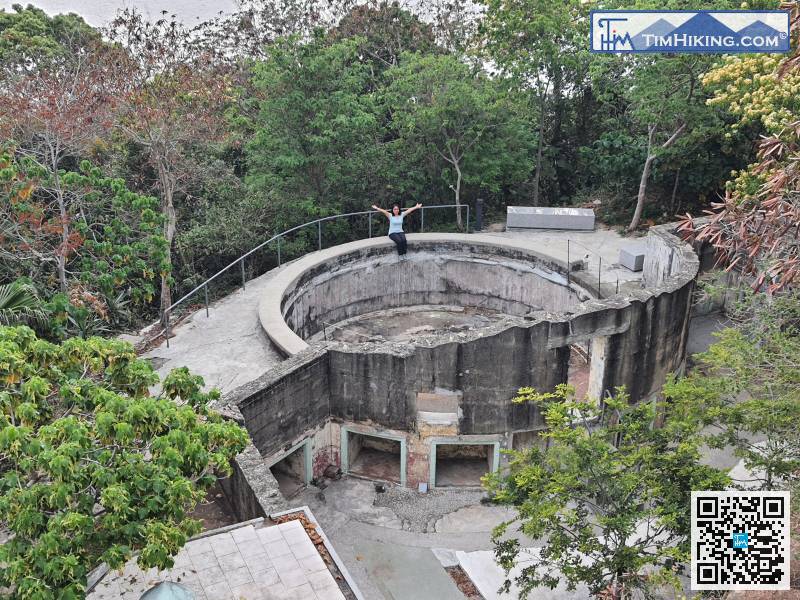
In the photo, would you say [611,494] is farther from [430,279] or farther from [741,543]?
[430,279]

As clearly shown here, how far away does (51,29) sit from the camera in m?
34.5

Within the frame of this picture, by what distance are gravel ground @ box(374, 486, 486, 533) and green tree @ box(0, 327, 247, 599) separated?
843 cm

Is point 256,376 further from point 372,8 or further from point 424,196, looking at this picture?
point 372,8

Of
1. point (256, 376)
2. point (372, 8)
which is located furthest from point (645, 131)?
point (256, 376)

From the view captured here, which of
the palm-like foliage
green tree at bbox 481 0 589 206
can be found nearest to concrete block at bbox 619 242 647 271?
green tree at bbox 481 0 589 206

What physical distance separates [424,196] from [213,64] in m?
10.7

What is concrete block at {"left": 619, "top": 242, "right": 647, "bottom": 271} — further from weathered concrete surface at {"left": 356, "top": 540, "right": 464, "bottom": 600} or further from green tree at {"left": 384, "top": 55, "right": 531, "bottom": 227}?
weathered concrete surface at {"left": 356, "top": 540, "right": 464, "bottom": 600}

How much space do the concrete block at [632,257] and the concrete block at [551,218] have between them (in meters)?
2.76

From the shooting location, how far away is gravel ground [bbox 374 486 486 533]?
17.6 metres

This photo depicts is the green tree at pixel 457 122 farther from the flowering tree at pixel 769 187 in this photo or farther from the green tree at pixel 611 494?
the green tree at pixel 611 494

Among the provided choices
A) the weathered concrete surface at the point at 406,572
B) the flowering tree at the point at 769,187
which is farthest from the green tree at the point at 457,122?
the weathered concrete surface at the point at 406,572

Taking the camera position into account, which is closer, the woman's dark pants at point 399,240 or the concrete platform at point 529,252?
the concrete platform at point 529,252

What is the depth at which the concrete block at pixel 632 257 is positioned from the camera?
23.9 m

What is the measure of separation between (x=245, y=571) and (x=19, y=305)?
724 cm
